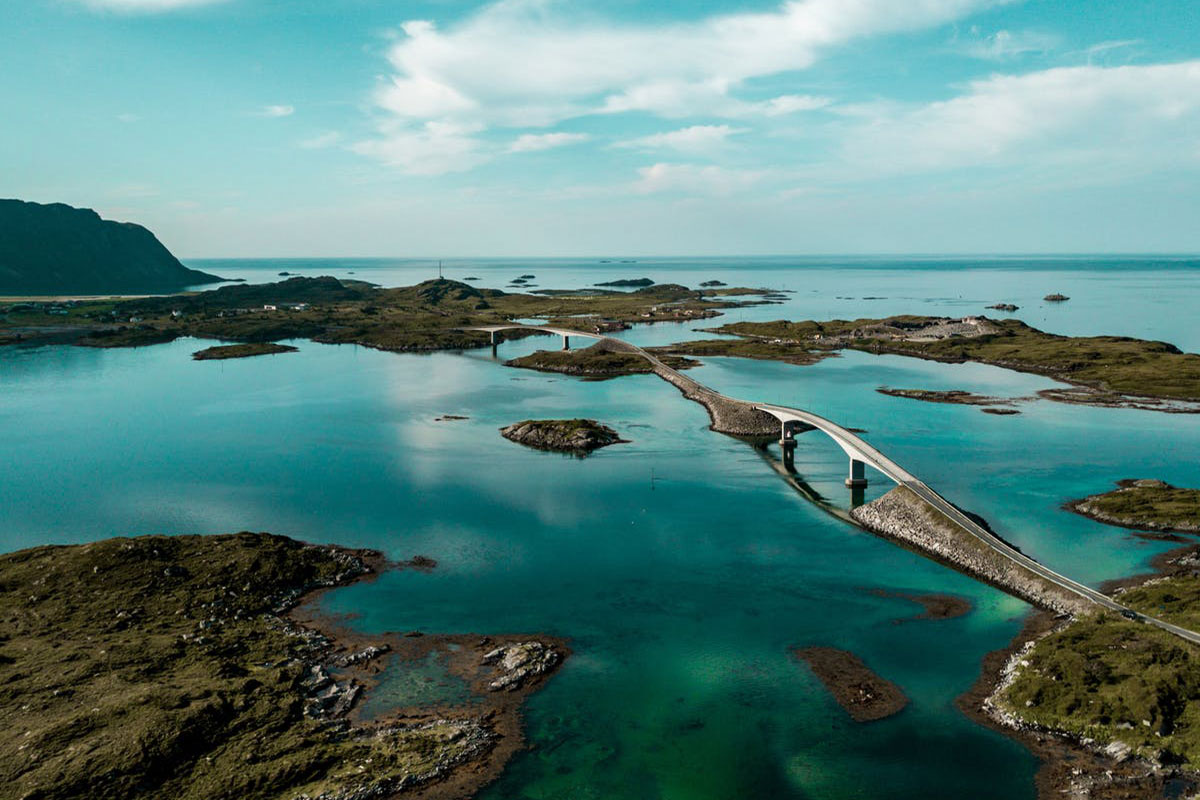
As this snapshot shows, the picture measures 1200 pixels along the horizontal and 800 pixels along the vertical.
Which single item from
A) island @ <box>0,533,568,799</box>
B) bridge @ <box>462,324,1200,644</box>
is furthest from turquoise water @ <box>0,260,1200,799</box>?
bridge @ <box>462,324,1200,644</box>

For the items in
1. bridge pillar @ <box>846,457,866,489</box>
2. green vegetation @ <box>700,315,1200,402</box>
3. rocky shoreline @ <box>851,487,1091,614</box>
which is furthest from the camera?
green vegetation @ <box>700,315,1200,402</box>

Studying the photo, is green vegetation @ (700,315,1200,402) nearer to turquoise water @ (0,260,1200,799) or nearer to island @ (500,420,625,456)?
turquoise water @ (0,260,1200,799)

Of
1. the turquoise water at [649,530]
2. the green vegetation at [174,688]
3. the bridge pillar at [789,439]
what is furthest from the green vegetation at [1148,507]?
the green vegetation at [174,688]

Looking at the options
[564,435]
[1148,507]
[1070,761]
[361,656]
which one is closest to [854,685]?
[1070,761]

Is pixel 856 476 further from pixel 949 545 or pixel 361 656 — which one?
pixel 361 656

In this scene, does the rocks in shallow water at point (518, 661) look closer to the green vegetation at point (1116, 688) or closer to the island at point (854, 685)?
the island at point (854, 685)

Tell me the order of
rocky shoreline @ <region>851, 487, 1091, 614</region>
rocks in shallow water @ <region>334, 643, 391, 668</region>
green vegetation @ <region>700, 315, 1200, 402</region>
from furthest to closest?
green vegetation @ <region>700, 315, 1200, 402</region>, rocky shoreline @ <region>851, 487, 1091, 614</region>, rocks in shallow water @ <region>334, 643, 391, 668</region>
